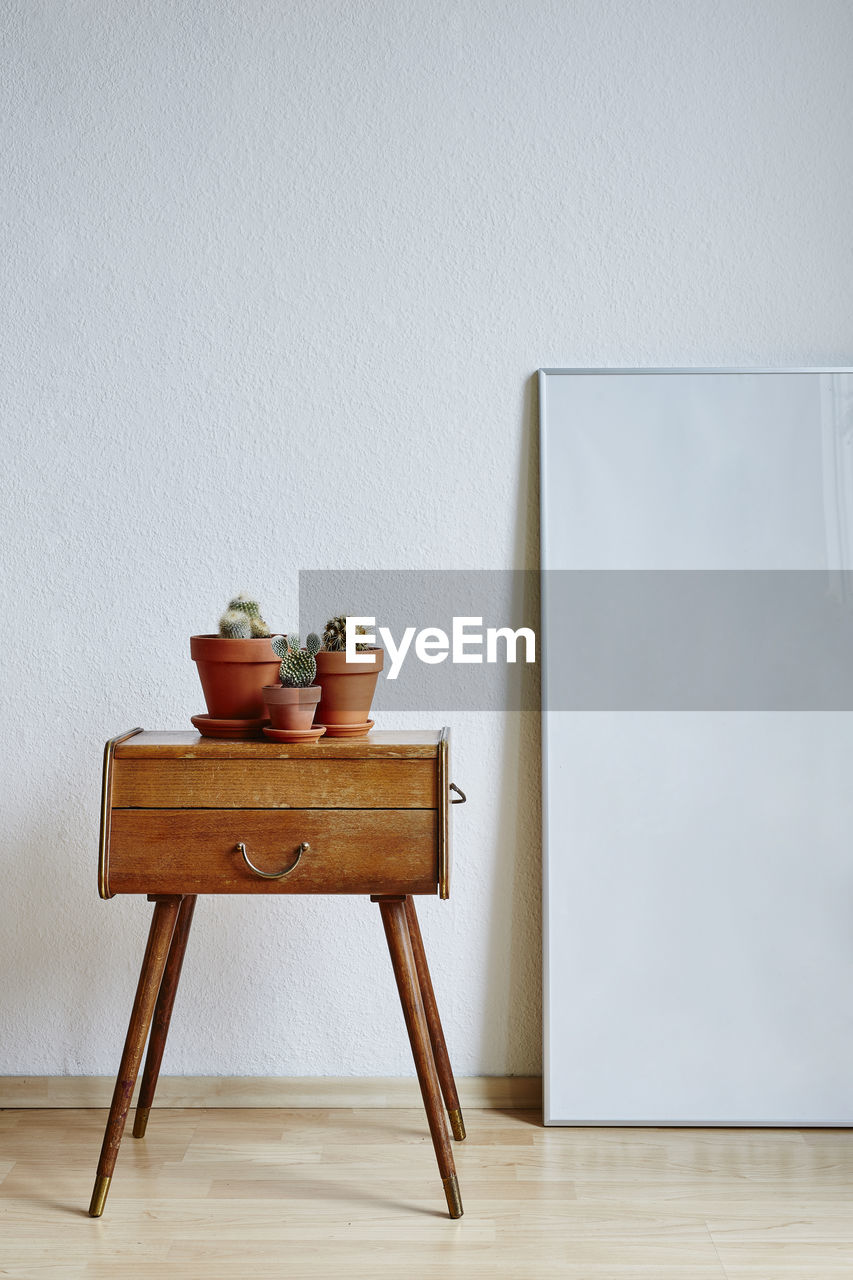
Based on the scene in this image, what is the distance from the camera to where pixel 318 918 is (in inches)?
80.1

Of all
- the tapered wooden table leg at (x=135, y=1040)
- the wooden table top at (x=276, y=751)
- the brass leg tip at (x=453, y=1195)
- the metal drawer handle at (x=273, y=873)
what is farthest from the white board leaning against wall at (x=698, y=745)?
the tapered wooden table leg at (x=135, y=1040)

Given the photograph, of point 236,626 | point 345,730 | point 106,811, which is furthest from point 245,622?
point 106,811

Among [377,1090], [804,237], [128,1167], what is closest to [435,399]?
[804,237]

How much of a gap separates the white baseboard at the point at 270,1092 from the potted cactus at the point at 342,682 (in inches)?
30.1

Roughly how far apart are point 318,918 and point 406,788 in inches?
22.3

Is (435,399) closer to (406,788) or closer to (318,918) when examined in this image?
(406,788)

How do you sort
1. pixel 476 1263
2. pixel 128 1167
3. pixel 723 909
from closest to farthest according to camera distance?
pixel 476 1263 < pixel 128 1167 < pixel 723 909

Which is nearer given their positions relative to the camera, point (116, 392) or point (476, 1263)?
point (476, 1263)

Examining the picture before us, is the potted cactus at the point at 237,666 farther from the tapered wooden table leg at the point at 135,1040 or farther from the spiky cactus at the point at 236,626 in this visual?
the tapered wooden table leg at the point at 135,1040

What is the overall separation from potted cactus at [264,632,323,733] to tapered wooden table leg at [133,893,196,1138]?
460 mm

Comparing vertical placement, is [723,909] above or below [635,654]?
below

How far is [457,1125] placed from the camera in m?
1.87

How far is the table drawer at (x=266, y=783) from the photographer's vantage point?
5.24ft

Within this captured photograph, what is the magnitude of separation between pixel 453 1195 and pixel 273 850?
0.60 meters
